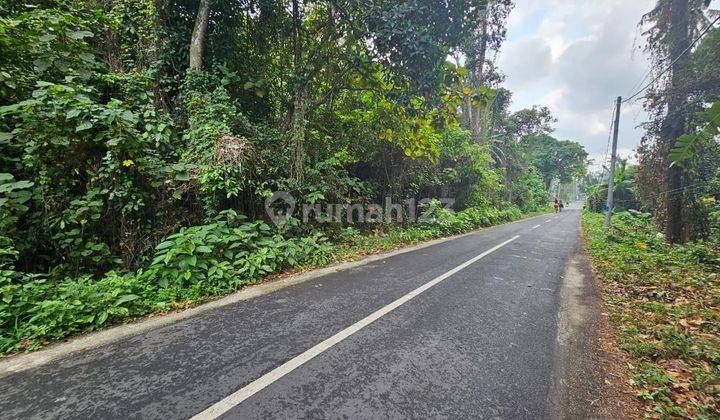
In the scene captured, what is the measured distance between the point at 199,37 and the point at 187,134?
250 centimetres

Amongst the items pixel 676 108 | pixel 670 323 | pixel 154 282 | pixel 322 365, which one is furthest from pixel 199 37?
pixel 676 108

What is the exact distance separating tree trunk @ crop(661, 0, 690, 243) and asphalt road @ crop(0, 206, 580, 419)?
367 inches

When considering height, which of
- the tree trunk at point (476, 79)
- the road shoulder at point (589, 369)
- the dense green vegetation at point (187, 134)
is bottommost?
the road shoulder at point (589, 369)

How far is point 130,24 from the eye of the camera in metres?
6.20

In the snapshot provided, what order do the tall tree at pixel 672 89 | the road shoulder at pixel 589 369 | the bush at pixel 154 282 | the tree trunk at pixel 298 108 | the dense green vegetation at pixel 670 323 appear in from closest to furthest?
the road shoulder at pixel 589 369
the dense green vegetation at pixel 670 323
the bush at pixel 154 282
the tree trunk at pixel 298 108
the tall tree at pixel 672 89

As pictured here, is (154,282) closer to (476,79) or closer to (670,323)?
(670,323)

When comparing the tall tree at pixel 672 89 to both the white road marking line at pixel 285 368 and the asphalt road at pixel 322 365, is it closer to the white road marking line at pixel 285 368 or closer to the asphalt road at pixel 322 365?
the asphalt road at pixel 322 365

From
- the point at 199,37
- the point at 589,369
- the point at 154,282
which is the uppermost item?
the point at 199,37

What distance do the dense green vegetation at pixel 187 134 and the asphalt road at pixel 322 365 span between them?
106cm

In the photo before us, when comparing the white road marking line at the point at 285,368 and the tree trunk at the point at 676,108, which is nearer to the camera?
the white road marking line at the point at 285,368

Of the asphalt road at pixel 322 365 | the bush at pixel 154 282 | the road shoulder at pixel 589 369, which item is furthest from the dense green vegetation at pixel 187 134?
the road shoulder at pixel 589 369

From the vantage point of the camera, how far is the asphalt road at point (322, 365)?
2.07 m

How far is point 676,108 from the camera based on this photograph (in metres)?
9.44

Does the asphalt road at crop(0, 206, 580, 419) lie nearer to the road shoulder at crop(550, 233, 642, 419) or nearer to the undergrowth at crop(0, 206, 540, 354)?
the road shoulder at crop(550, 233, 642, 419)
